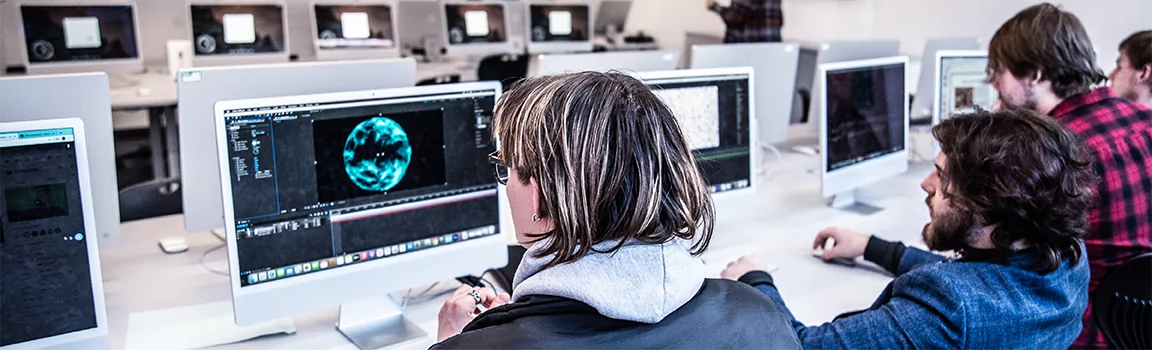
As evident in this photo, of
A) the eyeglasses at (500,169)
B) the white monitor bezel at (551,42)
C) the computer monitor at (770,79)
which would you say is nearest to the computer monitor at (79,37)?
the white monitor bezel at (551,42)

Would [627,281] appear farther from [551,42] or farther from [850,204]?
[551,42]

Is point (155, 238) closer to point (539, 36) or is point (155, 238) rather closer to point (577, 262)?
point (577, 262)

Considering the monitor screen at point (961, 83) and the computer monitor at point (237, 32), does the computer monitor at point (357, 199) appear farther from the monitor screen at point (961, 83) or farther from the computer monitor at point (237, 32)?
the computer monitor at point (237, 32)

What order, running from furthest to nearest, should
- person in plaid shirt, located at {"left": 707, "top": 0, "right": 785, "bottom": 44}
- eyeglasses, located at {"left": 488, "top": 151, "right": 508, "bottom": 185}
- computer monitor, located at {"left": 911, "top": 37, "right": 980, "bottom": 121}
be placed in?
person in plaid shirt, located at {"left": 707, "top": 0, "right": 785, "bottom": 44}, computer monitor, located at {"left": 911, "top": 37, "right": 980, "bottom": 121}, eyeglasses, located at {"left": 488, "top": 151, "right": 508, "bottom": 185}

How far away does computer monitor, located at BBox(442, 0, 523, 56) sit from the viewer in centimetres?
617

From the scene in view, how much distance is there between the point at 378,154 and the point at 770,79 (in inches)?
61.3

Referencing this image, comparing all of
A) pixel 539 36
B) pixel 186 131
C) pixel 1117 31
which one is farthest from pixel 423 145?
pixel 539 36

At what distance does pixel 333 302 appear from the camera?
1546 mm

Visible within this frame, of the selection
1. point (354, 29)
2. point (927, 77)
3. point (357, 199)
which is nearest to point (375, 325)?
point (357, 199)

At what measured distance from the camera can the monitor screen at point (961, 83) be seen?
9.33 feet

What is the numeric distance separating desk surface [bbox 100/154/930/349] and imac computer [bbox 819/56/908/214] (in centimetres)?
11

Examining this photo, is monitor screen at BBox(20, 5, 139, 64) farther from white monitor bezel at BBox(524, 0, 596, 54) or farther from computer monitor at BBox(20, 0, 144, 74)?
white monitor bezel at BBox(524, 0, 596, 54)

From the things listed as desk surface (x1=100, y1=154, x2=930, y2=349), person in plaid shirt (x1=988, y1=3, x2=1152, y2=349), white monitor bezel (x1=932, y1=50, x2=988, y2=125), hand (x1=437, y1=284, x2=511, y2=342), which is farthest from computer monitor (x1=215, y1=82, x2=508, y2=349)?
white monitor bezel (x1=932, y1=50, x2=988, y2=125)

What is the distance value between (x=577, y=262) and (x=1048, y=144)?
0.80 metres
